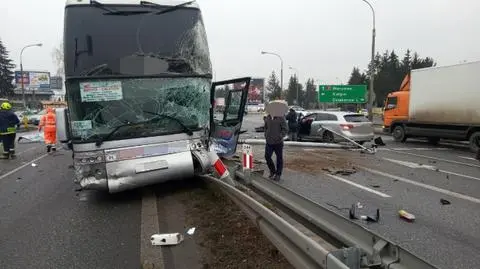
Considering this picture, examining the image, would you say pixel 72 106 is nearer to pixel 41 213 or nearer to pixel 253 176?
pixel 41 213

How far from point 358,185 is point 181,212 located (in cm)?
432

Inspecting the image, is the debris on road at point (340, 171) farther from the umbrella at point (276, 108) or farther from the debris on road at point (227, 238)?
the debris on road at point (227, 238)

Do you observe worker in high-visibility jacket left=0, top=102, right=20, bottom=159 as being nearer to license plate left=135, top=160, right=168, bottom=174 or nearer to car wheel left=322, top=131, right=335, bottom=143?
license plate left=135, top=160, right=168, bottom=174

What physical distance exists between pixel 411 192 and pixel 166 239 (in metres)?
5.47

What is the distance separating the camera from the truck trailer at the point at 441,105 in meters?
16.9

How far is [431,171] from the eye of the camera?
11.7 metres

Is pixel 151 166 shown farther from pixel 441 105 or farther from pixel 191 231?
pixel 441 105

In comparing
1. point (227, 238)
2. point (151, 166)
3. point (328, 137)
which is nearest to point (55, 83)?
point (328, 137)

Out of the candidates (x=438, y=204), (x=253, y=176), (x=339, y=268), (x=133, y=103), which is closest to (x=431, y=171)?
(x=438, y=204)

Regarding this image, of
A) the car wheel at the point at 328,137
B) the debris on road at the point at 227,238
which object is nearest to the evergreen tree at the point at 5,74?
the car wheel at the point at 328,137

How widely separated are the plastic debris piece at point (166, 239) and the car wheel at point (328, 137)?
558 inches

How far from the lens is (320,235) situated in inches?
181

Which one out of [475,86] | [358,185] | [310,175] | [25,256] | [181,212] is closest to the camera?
[25,256]

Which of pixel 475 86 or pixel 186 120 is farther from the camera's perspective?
pixel 475 86
